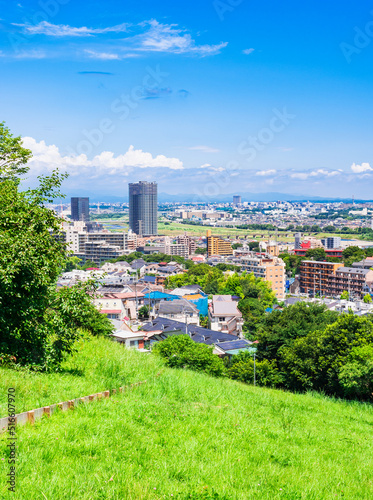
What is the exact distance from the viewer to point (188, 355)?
1047 cm

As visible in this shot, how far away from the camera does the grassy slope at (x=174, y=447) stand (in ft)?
8.09

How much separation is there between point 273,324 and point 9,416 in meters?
11.8

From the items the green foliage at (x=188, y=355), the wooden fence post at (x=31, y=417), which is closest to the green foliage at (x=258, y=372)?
the green foliage at (x=188, y=355)

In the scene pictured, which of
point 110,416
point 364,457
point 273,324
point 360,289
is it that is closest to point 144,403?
point 110,416

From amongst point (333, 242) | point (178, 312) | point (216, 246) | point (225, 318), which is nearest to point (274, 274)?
point (225, 318)

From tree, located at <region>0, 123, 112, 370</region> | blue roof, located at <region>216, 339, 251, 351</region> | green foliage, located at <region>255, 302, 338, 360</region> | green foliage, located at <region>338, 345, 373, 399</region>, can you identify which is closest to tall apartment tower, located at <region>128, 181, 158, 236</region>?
blue roof, located at <region>216, 339, 251, 351</region>

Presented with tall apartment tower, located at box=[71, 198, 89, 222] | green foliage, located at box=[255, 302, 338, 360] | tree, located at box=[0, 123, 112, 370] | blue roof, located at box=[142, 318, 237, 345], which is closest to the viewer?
tree, located at box=[0, 123, 112, 370]

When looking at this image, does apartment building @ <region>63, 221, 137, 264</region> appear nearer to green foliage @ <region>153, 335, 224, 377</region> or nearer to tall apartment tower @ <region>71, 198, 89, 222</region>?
tall apartment tower @ <region>71, 198, 89, 222</region>

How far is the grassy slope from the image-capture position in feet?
8.09

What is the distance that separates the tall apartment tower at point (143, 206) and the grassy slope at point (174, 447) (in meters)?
81.0

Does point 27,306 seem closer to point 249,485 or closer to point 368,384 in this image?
point 249,485

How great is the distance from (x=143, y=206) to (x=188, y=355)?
75764 mm

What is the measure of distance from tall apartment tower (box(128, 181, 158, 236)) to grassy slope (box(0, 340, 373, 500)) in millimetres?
80954

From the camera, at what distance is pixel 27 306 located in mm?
4074
